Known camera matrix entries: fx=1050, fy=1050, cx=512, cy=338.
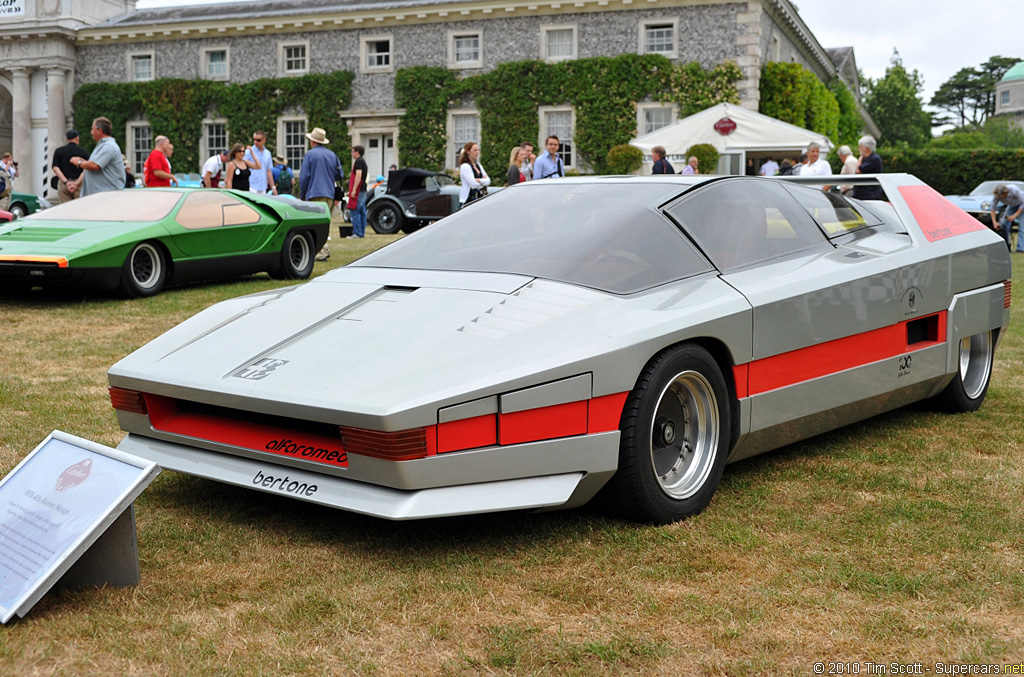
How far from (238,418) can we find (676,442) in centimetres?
149

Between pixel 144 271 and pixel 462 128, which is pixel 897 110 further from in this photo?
pixel 144 271

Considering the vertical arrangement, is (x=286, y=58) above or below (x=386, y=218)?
above

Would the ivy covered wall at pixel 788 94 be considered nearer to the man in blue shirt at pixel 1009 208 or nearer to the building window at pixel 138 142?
the man in blue shirt at pixel 1009 208

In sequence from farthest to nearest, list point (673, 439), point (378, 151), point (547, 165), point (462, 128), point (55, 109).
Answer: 1. point (55, 109)
2. point (378, 151)
3. point (462, 128)
4. point (547, 165)
5. point (673, 439)

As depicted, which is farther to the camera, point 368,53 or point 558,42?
point 368,53

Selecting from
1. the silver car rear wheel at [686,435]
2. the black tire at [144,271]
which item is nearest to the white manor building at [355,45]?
the black tire at [144,271]

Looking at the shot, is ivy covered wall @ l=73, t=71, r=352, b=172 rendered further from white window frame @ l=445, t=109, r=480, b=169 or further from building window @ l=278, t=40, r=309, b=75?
white window frame @ l=445, t=109, r=480, b=169

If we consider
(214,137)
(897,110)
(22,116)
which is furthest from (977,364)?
(897,110)

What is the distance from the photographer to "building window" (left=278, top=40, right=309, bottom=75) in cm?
3381

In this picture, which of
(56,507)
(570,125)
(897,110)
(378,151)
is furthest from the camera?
(897,110)

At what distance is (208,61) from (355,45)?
5306 mm

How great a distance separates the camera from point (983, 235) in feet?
17.2

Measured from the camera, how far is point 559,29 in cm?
3112

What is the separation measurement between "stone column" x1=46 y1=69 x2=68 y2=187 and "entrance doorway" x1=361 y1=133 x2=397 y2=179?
11051 millimetres
